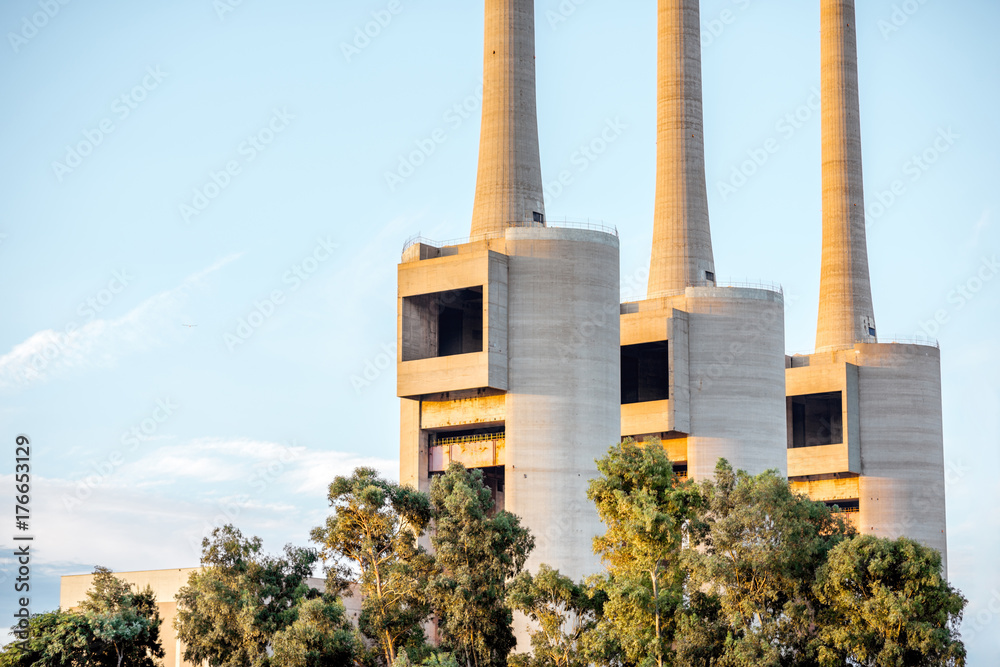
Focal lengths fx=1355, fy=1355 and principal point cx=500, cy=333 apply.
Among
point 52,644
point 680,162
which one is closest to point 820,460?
point 680,162

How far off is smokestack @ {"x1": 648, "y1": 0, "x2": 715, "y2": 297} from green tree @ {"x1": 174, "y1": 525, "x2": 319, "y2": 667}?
141 feet

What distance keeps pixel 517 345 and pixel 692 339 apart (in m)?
17.4

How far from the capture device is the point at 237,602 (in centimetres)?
5294

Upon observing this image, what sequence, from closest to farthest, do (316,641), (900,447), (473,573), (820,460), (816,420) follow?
(316,641)
(473,573)
(900,447)
(820,460)
(816,420)

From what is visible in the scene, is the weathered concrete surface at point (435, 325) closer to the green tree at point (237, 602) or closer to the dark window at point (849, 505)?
the green tree at point (237, 602)

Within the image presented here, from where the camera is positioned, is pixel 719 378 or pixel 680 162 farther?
pixel 680 162

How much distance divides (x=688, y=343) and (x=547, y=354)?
54.0 feet

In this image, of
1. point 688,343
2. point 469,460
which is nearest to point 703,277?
point 688,343

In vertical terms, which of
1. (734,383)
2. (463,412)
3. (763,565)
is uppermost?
(734,383)

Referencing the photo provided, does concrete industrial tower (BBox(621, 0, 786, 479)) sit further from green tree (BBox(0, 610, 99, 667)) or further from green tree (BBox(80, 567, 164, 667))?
green tree (BBox(0, 610, 99, 667))

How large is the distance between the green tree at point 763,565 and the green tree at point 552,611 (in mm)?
4372

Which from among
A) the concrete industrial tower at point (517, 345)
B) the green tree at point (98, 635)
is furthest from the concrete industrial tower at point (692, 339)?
the green tree at point (98, 635)

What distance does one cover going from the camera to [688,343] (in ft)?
284

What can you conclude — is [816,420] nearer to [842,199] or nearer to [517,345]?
[842,199]
